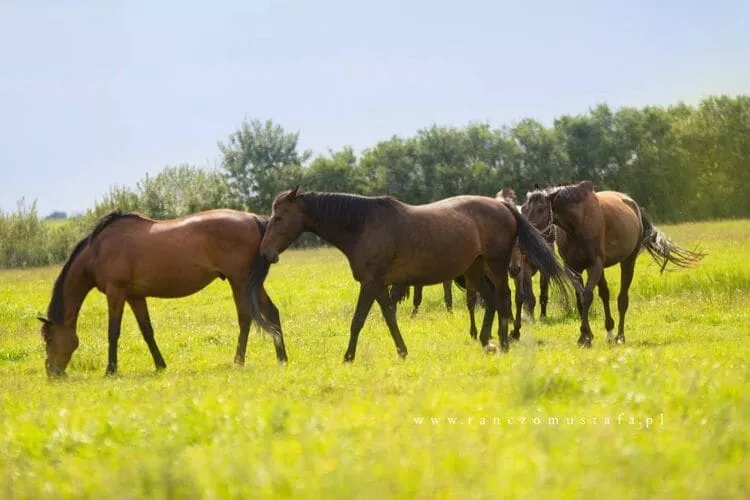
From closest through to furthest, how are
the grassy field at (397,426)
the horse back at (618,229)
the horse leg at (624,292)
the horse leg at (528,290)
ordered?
1. the grassy field at (397,426)
2. the horse leg at (624,292)
3. the horse back at (618,229)
4. the horse leg at (528,290)

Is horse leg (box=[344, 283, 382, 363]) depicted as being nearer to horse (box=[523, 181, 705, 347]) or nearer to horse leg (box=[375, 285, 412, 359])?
horse leg (box=[375, 285, 412, 359])

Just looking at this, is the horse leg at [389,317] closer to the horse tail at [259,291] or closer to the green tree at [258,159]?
the horse tail at [259,291]

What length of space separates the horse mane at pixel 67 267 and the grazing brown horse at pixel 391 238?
239 centimetres

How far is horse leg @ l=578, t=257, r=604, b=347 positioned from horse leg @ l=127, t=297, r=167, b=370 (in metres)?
5.90

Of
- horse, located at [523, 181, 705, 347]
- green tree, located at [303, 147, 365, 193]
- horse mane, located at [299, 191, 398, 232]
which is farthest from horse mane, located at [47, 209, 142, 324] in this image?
green tree, located at [303, 147, 365, 193]

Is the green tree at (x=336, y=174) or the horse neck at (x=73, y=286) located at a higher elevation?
the green tree at (x=336, y=174)

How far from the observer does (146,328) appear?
13.5m

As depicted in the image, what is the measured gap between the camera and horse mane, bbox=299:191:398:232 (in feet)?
40.7

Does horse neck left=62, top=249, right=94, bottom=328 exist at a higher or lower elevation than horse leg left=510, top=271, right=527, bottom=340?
higher

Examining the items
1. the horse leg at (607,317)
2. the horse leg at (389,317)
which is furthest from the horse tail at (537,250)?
the horse leg at (389,317)

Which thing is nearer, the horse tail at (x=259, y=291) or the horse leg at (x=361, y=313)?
the horse leg at (x=361, y=313)

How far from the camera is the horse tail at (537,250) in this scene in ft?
42.8

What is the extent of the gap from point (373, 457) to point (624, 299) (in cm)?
1087

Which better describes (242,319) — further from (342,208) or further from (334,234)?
(342,208)
